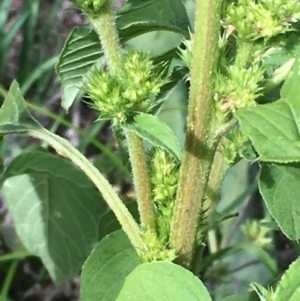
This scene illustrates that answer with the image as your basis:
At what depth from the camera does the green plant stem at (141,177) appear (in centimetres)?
48

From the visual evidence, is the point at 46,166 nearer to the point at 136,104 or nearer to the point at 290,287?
the point at 136,104

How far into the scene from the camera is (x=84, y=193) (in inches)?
35.3

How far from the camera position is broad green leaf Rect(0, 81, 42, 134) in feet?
1.58

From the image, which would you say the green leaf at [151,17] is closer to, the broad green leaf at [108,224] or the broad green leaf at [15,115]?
the broad green leaf at [15,115]

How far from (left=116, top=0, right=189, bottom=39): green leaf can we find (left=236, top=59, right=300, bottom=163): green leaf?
0.55 ft

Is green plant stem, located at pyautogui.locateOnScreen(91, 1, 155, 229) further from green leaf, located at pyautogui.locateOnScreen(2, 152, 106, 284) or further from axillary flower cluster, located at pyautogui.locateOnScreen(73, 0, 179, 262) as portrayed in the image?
green leaf, located at pyautogui.locateOnScreen(2, 152, 106, 284)

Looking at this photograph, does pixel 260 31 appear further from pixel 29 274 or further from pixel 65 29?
pixel 65 29

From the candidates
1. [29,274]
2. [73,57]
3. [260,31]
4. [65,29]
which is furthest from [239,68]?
[65,29]

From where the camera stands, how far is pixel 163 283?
418mm

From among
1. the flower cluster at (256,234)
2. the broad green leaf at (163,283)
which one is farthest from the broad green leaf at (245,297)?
the flower cluster at (256,234)

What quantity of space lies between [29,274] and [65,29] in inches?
24.8

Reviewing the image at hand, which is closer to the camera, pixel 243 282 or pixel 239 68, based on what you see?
pixel 239 68

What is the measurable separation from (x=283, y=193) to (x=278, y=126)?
0.38 feet

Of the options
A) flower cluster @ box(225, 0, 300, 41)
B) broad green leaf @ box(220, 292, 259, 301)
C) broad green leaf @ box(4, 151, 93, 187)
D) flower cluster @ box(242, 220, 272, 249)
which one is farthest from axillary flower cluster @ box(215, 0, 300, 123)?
flower cluster @ box(242, 220, 272, 249)
